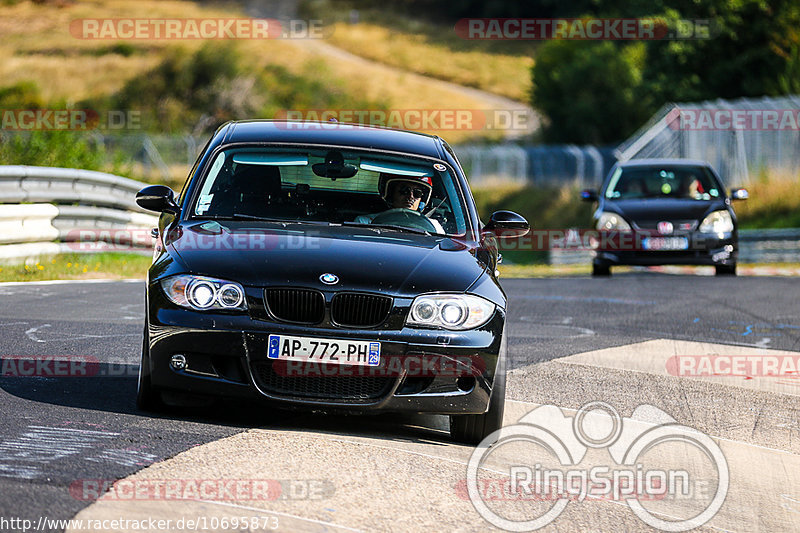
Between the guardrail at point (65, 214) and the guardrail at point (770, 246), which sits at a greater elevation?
the guardrail at point (65, 214)

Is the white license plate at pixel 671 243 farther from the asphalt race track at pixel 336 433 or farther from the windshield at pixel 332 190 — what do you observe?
the windshield at pixel 332 190

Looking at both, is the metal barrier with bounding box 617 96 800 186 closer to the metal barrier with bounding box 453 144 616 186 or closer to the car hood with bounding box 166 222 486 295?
the metal barrier with bounding box 453 144 616 186

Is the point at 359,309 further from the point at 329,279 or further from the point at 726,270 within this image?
the point at 726,270

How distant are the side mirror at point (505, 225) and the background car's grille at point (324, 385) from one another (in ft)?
6.12

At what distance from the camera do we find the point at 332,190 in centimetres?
829

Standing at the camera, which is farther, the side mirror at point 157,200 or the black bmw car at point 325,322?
the side mirror at point 157,200

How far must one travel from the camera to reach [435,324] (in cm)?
673

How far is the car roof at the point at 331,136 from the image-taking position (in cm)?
830

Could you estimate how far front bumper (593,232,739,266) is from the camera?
1900 cm

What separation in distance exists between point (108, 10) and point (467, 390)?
101 meters

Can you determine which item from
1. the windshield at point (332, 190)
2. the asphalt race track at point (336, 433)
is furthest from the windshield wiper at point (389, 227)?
the asphalt race track at point (336, 433)

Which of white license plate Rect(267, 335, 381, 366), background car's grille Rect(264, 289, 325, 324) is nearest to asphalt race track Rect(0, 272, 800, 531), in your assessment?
white license plate Rect(267, 335, 381, 366)

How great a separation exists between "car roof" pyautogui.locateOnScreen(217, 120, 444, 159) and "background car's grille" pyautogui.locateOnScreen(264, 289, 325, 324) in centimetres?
183

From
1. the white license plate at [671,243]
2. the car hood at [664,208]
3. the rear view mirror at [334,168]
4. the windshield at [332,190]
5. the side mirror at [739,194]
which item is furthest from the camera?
the side mirror at [739,194]
